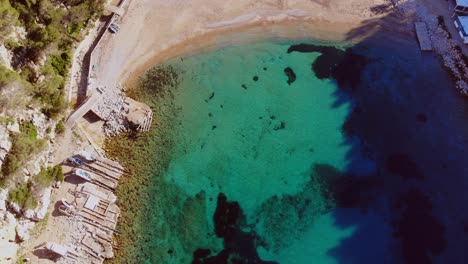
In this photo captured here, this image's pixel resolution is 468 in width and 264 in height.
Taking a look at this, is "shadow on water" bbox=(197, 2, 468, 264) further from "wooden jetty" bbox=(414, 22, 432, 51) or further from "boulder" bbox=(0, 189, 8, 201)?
"boulder" bbox=(0, 189, 8, 201)

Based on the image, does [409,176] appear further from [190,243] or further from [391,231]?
[190,243]

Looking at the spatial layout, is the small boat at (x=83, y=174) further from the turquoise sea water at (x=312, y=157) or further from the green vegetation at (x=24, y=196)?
the turquoise sea water at (x=312, y=157)

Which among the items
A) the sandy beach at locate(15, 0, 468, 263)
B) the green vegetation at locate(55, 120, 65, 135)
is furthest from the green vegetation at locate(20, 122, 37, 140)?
the sandy beach at locate(15, 0, 468, 263)

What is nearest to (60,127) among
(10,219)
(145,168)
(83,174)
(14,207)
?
(83,174)

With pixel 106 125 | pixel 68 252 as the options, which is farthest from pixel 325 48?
pixel 68 252

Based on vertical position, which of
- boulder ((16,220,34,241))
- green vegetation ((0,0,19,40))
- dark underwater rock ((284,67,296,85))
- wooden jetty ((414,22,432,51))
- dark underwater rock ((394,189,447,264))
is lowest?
dark underwater rock ((394,189,447,264))

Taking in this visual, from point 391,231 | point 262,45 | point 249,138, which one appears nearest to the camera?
point 391,231

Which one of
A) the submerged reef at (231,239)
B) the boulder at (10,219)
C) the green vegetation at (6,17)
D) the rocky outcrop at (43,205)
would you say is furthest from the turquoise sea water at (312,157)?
the green vegetation at (6,17)
